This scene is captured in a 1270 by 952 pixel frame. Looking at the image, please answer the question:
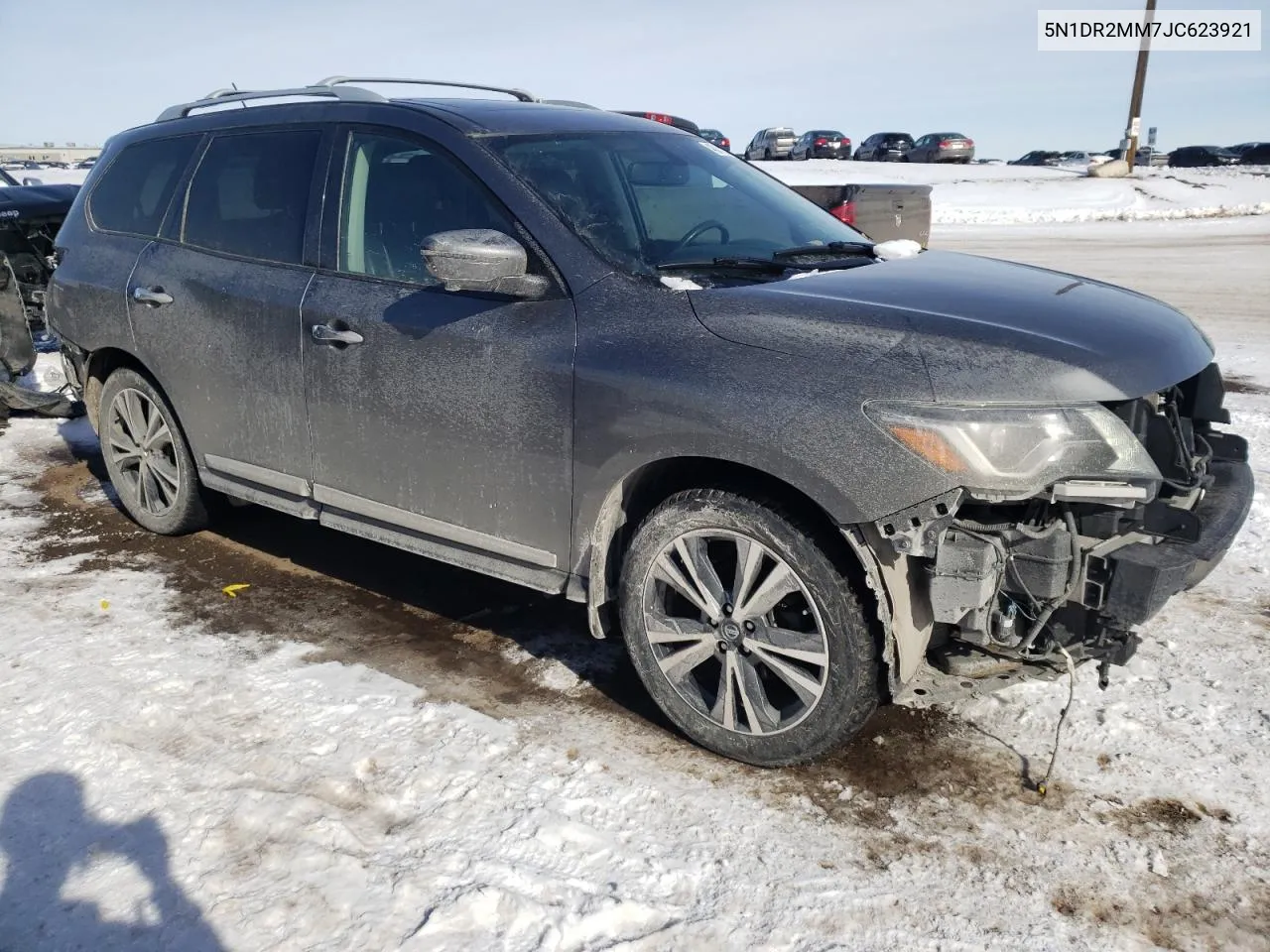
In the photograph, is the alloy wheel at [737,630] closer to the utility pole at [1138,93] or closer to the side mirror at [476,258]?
the side mirror at [476,258]

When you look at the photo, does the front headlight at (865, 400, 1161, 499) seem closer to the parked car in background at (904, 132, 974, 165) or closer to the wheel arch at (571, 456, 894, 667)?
the wheel arch at (571, 456, 894, 667)

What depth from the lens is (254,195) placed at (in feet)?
14.5

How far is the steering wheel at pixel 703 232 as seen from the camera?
11.9ft

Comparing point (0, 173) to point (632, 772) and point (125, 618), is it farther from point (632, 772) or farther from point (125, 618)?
point (632, 772)

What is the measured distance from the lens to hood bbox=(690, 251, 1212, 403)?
2.72 m

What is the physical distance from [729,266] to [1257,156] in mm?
53376

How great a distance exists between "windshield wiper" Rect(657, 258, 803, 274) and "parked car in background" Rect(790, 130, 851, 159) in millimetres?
44235

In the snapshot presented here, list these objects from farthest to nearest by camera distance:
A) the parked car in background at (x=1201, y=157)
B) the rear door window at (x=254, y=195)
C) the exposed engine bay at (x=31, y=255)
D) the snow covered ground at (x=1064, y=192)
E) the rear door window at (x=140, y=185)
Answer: the parked car in background at (x=1201, y=157) → the snow covered ground at (x=1064, y=192) → the exposed engine bay at (x=31, y=255) → the rear door window at (x=140, y=185) → the rear door window at (x=254, y=195)

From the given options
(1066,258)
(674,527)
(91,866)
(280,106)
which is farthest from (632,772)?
(1066,258)

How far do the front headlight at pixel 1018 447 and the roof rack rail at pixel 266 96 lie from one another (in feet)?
8.70

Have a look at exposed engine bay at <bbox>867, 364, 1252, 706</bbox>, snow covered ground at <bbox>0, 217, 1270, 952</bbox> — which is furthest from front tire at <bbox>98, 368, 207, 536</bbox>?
exposed engine bay at <bbox>867, 364, 1252, 706</bbox>

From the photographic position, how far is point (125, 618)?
14.3ft

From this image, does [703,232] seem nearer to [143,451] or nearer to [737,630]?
[737,630]

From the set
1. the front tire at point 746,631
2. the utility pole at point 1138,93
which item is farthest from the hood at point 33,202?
the utility pole at point 1138,93
